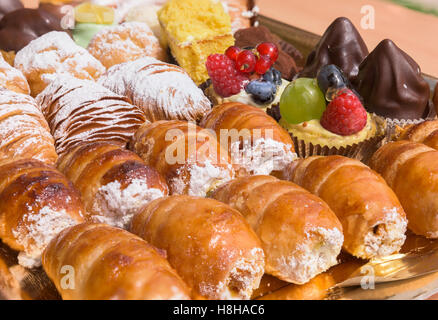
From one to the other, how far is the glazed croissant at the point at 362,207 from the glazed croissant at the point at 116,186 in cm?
52

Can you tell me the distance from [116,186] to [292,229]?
0.53 m

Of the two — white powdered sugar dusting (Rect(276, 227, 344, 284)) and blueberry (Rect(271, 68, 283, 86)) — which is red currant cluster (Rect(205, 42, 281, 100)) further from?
white powdered sugar dusting (Rect(276, 227, 344, 284))

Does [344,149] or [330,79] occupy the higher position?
[330,79]

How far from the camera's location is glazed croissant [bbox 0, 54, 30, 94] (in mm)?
1957

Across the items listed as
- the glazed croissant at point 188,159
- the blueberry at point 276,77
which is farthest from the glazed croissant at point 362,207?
the blueberry at point 276,77

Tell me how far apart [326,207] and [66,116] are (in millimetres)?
1058

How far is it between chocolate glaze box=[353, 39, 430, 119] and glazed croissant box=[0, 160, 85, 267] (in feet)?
4.66

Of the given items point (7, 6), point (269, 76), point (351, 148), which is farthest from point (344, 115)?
A: point (7, 6)

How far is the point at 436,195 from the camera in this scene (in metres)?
1.41

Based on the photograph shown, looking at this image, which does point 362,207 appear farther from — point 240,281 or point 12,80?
point 12,80

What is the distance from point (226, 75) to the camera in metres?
2.10

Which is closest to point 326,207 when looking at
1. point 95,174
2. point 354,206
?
point 354,206

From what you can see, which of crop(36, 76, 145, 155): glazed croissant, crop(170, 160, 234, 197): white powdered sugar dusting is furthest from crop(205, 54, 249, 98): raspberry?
crop(170, 160, 234, 197): white powdered sugar dusting
